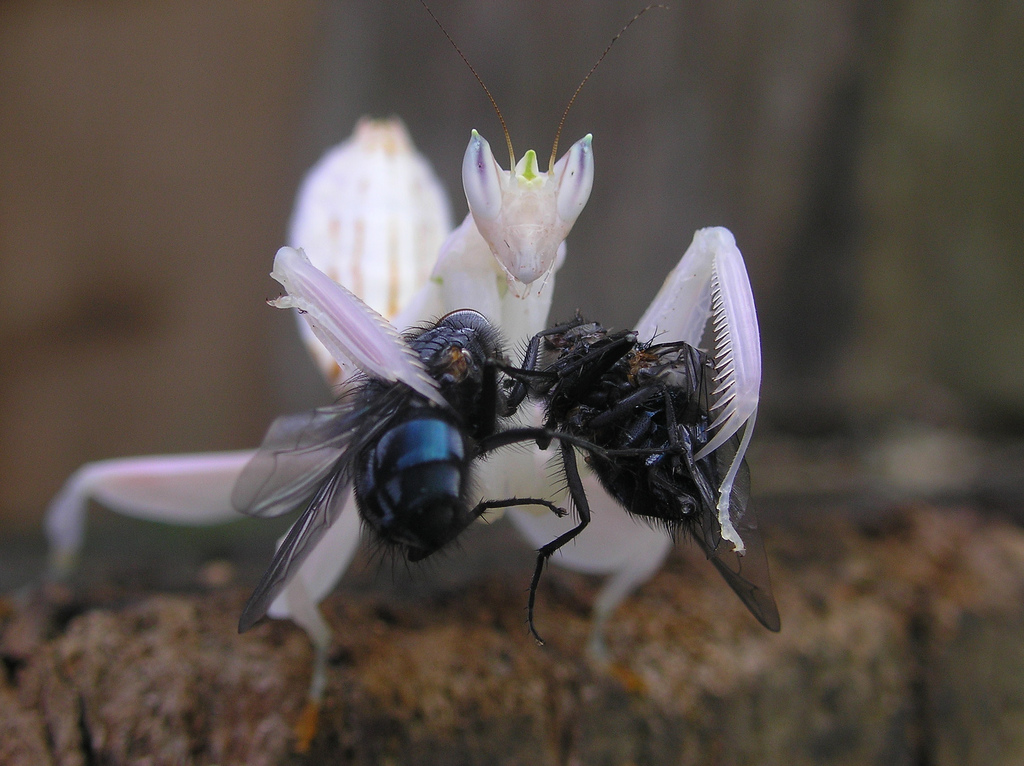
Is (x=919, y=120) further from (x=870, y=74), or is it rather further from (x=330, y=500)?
(x=330, y=500)

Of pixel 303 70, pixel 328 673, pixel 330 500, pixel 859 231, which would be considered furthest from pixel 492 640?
pixel 303 70

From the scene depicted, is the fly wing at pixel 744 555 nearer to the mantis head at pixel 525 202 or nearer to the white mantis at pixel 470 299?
the white mantis at pixel 470 299

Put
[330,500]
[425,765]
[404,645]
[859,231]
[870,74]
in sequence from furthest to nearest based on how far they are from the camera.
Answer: [859,231] → [870,74] → [404,645] → [425,765] → [330,500]

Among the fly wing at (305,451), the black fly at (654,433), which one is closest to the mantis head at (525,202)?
the black fly at (654,433)

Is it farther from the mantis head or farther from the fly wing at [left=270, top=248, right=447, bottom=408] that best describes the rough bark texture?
the mantis head

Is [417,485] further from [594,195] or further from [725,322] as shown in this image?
[594,195]

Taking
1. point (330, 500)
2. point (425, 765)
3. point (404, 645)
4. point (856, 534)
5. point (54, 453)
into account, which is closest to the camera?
point (330, 500)

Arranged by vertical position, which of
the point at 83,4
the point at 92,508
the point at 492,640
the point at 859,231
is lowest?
the point at 92,508
